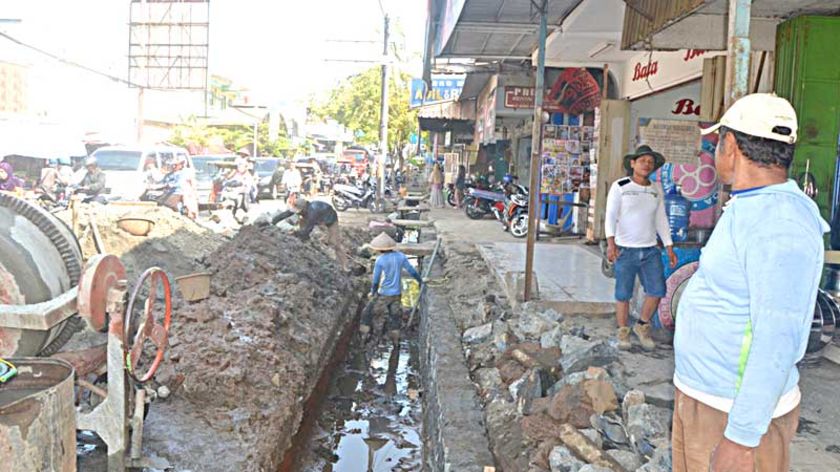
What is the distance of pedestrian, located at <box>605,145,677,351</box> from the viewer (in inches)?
224

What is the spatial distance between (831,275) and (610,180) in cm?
354

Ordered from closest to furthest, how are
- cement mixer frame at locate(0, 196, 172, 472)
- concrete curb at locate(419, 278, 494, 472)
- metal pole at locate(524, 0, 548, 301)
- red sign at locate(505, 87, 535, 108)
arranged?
cement mixer frame at locate(0, 196, 172, 472) → concrete curb at locate(419, 278, 494, 472) → metal pole at locate(524, 0, 548, 301) → red sign at locate(505, 87, 535, 108)

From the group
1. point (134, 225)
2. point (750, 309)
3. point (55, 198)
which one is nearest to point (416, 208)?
point (55, 198)

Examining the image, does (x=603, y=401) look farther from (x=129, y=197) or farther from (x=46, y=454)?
(x=129, y=197)

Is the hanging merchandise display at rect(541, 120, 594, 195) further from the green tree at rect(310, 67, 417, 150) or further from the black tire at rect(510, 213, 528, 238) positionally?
the green tree at rect(310, 67, 417, 150)

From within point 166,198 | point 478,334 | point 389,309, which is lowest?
point 389,309

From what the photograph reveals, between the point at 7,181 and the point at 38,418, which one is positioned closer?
the point at 38,418

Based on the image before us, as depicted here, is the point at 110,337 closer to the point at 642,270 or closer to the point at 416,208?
the point at 642,270

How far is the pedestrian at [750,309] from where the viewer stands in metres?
1.96

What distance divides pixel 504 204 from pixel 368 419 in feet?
30.8

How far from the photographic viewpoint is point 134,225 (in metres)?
12.4

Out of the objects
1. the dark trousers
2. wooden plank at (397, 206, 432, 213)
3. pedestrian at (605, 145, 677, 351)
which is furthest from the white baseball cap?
wooden plank at (397, 206, 432, 213)

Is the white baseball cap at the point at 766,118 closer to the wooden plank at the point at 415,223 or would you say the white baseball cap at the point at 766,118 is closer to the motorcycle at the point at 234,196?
the wooden plank at the point at 415,223

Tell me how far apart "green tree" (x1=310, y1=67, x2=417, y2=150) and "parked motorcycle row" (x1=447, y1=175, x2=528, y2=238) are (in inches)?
804
